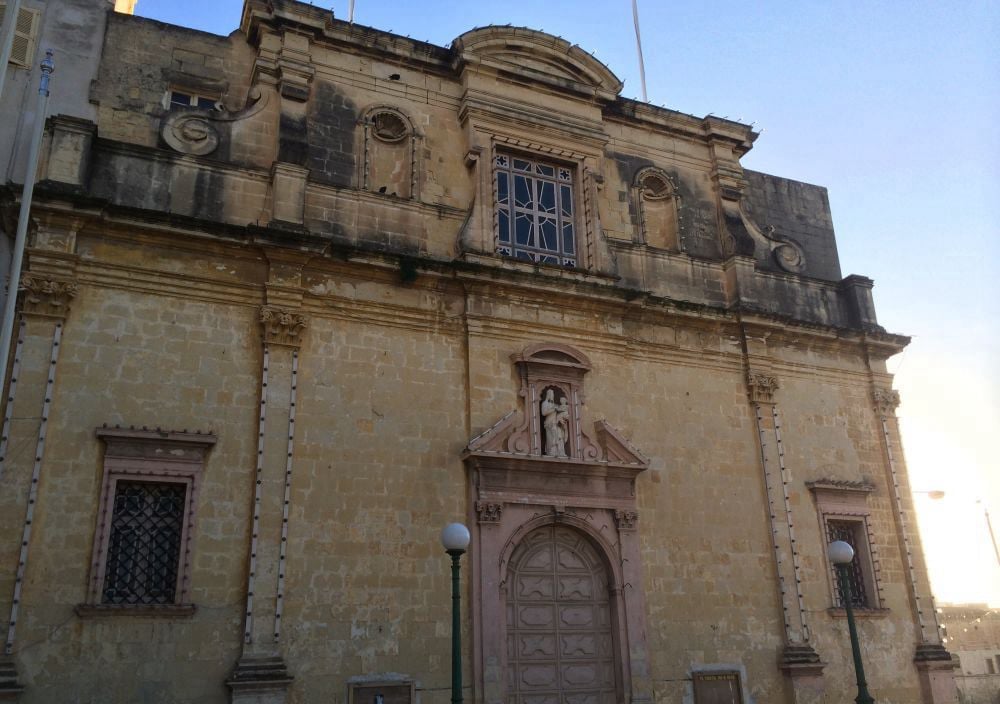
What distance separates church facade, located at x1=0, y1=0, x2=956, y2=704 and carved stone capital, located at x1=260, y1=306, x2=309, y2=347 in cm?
5

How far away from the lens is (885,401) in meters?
18.8

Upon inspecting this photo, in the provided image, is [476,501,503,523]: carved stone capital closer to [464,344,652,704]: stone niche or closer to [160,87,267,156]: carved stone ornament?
[464,344,652,704]: stone niche

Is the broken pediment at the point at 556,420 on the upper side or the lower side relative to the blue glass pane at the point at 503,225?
lower

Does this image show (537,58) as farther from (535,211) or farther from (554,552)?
(554,552)

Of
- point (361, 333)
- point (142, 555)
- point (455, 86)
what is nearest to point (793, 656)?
point (361, 333)

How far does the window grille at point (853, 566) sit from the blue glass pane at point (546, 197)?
329 inches

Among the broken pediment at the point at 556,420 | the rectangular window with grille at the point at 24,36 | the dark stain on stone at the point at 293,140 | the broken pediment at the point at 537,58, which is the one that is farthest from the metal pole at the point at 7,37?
the broken pediment at the point at 556,420

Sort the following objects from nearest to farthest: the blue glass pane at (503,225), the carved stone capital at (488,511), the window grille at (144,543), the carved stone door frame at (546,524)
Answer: the window grille at (144,543), the carved stone door frame at (546,524), the carved stone capital at (488,511), the blue glass pane at (503,225)

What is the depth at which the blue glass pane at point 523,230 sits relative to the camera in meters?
16.5

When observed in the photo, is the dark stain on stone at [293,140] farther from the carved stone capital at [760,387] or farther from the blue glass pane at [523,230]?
the carved stone capital at [760,387]

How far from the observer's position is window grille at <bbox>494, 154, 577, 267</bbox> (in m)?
16.4

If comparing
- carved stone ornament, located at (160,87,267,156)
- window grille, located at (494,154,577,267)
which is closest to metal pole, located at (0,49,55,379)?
carved stone ornament, located at (160,87,267,156)

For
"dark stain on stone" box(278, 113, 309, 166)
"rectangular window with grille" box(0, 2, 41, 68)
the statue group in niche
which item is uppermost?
"rectangular window with grille" box(0, 2, 41, 68)

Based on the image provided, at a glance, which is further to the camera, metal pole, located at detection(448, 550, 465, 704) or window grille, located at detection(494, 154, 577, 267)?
window grille, located at detection(494, 154, 577, 267)
